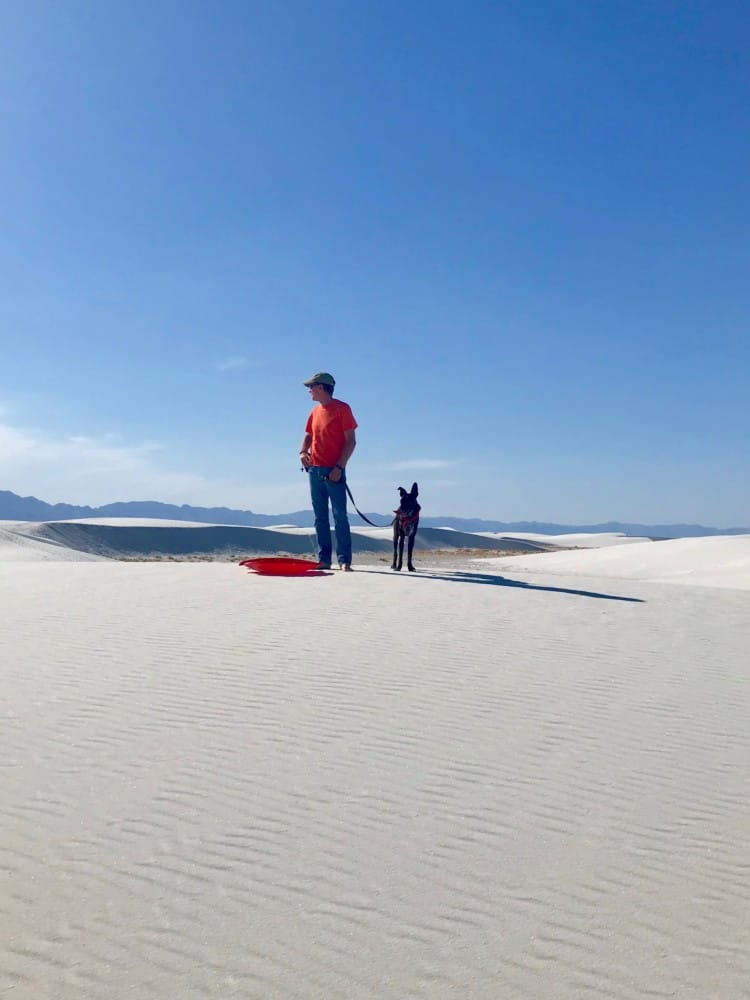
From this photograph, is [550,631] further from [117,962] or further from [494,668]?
[117,962]

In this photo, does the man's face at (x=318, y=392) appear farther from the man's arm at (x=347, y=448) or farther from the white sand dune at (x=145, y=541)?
the white sand dune at (x=145, y=541)

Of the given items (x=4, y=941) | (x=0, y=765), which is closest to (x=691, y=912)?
(x=4, y=941)

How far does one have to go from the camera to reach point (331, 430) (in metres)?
10.1

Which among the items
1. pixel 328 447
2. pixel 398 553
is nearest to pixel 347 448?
pixel 328 447

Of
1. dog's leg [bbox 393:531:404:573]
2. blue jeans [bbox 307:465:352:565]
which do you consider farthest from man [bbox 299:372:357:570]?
dog's leg [bbox 393:531:404:573]

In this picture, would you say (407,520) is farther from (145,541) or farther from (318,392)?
(145,541)

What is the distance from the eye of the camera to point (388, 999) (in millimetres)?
2115

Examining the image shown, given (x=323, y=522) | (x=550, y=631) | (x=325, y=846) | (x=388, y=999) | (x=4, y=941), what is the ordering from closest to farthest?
1. (x=388, y=999)
2. (x=4, y=941)
3. (x=325, y=846)
4. (x=550, y=631)
5. (x=323, y=522)

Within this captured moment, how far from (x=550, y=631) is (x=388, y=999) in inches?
197

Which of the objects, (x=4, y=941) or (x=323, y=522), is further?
(x=323, y=522)

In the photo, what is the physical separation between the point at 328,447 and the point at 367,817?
23.8ft

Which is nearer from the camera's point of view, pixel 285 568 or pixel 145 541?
pixel 285 568

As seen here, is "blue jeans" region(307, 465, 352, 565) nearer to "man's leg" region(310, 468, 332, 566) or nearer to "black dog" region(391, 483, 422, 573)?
"man's leg" region(310, 468, 332, 566)

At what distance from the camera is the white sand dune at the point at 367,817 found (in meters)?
2.26
